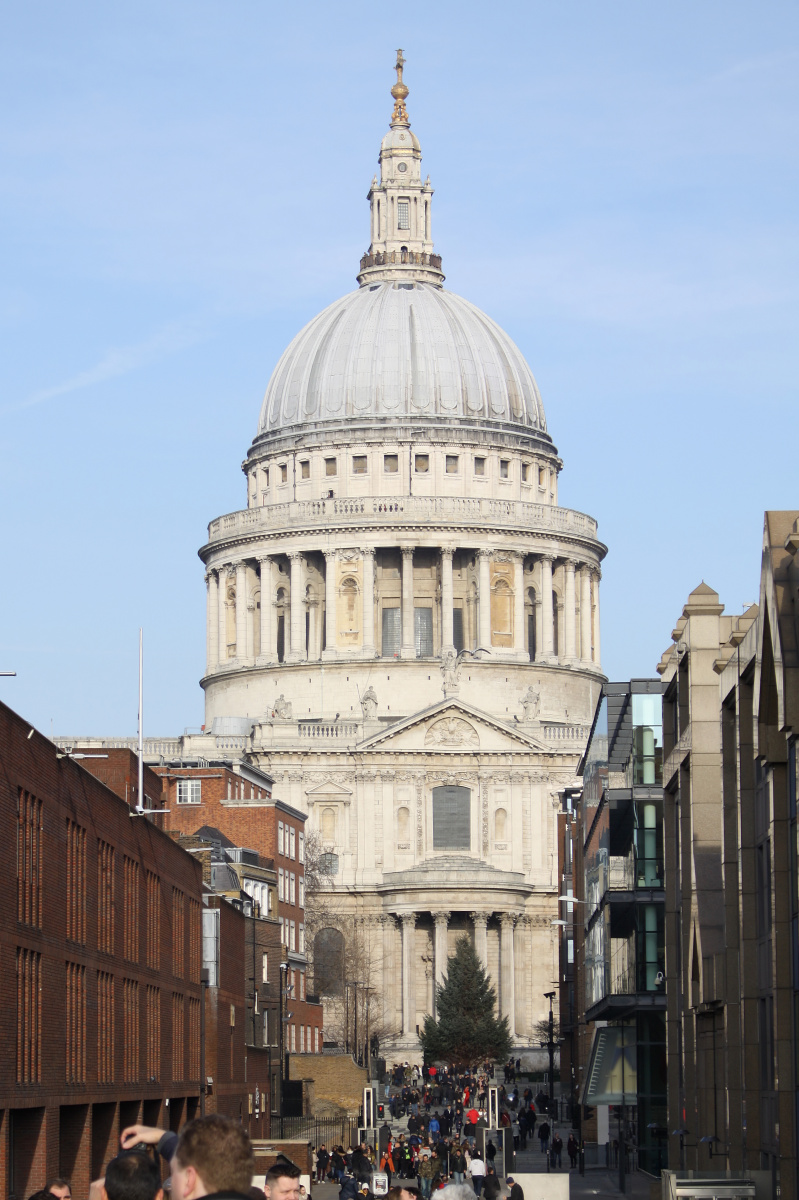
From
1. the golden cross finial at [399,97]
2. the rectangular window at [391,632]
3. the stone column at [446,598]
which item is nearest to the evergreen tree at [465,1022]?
the stone column at [446,598]

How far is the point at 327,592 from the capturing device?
140500mm

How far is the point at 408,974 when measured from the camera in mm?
121812

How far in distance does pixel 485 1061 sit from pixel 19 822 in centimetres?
7674

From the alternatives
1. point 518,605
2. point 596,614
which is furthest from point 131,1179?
point 596,614

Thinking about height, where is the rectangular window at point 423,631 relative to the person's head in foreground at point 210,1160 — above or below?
above

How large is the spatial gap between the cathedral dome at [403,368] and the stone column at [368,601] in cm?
1059

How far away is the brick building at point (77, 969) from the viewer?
98.1 ft

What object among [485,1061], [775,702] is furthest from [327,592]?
[775,702]

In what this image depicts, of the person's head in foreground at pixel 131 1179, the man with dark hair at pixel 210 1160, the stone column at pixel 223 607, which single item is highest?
the stone column at pixel 223 607

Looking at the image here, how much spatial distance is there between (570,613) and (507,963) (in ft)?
96.8

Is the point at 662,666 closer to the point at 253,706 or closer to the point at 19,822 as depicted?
the point at 19,822

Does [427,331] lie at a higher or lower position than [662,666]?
higher

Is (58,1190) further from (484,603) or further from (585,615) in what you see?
(585,615)

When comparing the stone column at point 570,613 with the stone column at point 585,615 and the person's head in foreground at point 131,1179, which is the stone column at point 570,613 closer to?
the stone column at point 585,615
